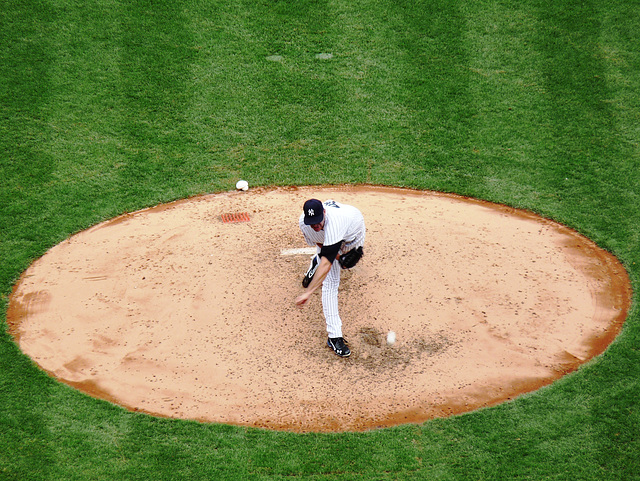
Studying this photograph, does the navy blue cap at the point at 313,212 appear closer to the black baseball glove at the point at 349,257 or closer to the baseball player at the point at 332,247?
the baseball player at the point at 332,247

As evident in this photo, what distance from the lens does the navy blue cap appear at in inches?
246

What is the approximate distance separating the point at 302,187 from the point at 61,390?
4951 millimetres

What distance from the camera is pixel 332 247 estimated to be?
6418 mm

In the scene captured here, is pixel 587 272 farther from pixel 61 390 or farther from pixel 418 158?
pixel 61 390

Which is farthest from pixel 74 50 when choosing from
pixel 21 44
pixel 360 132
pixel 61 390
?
pixel 61 390

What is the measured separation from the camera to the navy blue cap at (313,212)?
624cm

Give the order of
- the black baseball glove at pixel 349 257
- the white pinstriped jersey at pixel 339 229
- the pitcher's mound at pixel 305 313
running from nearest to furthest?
the pitcher's mound at pixel 305 313
the white pinstriped jersey at pixel 339 229
the black baseball glove at pixel 349 257

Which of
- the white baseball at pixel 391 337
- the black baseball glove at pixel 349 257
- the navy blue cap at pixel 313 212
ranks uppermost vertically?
the navy blue cap at pixel 313 212

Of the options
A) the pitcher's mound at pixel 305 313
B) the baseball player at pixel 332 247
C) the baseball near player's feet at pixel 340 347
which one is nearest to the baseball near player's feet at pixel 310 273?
the pitcher's mound at pixel 305 313

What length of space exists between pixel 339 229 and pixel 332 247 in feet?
0.75

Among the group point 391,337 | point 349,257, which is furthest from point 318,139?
point 391,337

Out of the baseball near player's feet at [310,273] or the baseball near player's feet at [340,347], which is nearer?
the baseball near player's feet at [340,347]

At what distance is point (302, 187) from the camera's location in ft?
32.3

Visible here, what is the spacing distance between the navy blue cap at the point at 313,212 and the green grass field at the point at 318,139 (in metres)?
2.14
